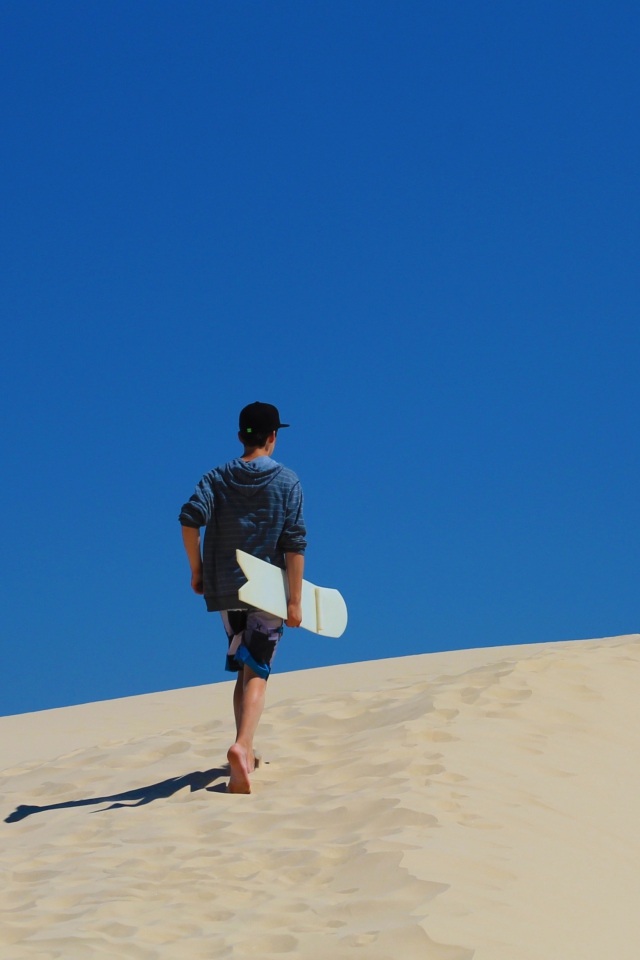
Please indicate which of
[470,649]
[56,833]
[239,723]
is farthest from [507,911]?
[470,649]

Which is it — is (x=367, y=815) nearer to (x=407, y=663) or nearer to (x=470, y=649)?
(x=407, y=663)

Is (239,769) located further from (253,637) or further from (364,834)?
(364,834)

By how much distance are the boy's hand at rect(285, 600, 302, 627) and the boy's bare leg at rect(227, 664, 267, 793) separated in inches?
13.5

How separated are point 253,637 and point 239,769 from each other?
682 millimetres

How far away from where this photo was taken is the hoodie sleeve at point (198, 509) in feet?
17.0

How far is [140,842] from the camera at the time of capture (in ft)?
14.6

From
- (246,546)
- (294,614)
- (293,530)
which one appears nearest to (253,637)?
(294,614)

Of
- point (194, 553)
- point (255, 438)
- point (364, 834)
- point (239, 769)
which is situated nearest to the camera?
point (364, 834)

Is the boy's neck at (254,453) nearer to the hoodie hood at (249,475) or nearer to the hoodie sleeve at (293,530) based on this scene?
the hoodie hood at (249,475)

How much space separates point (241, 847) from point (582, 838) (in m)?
1.46

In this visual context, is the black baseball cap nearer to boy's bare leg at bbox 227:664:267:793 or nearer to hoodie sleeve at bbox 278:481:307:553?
hoodie sleeve at bbox 278:481:307:553

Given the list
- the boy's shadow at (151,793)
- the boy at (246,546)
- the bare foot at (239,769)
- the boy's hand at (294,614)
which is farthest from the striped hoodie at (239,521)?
the boy's shadow at (151,793)

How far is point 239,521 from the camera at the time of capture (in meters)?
5.22

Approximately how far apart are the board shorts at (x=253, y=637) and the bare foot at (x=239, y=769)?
1.44 ft
